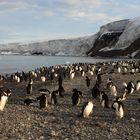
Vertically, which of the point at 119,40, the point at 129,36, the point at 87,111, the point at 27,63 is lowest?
the point at 27,63

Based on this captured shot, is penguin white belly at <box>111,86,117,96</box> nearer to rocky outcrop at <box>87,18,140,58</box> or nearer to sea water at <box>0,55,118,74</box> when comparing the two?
sea water at <box>0,55,118,74</box>

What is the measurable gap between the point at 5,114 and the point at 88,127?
4008 mm

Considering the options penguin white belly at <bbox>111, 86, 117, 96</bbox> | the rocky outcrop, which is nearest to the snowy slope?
the rocky outcrop

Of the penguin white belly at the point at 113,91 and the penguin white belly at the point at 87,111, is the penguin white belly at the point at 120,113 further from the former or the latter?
the penguin white belly at the point at 113,91

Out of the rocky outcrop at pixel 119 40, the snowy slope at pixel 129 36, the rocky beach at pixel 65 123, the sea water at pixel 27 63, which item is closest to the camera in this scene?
the rocky beach at pixel 65 123

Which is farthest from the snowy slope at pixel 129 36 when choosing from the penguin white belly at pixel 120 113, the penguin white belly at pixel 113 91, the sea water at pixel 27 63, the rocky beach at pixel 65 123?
the penguin white belly at pixel 120 113

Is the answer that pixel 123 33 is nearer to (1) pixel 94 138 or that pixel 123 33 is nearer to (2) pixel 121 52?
(2) pixel 121 52

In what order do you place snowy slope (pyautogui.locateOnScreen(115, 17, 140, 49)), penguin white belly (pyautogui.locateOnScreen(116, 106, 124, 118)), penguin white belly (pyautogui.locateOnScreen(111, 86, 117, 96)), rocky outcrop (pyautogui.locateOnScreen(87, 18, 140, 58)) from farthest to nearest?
snowy slope (pyautogui.locateOnScreen(115, 17, 140, 49)) < rocky outcrop (pyautogui.locateOnScreen(87, 18, 140, 58)) < penguin white belly (pyautogui.locateOnScreen(111, 86, 117, 96)) < penguin white belly (pyautogui.locateOnScreen(116, 106, 124, 118))

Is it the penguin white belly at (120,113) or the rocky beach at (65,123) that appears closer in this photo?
the rocky beach at (65,123)

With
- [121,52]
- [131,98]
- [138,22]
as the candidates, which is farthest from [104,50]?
[131,98]

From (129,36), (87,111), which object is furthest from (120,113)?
(129,36)

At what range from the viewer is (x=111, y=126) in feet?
50.2

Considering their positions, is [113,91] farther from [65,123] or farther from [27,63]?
[27,63]

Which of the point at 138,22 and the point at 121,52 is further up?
the point at 138,22
